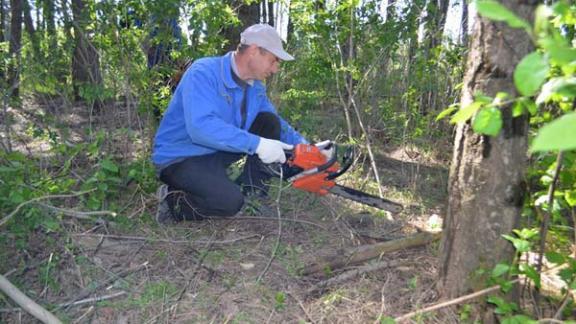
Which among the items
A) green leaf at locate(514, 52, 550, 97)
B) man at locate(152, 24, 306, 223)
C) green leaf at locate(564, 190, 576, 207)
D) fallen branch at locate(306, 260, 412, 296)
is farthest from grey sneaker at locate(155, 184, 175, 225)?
green leaf at locate(514, 52, 550, 97)

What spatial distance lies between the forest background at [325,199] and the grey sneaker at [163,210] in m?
0.10

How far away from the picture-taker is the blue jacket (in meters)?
3.15

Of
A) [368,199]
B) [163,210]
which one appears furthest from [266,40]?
[163,210]

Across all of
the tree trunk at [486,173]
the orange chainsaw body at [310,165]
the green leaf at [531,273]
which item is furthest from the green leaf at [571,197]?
the orange chainsaw body at [310,165]

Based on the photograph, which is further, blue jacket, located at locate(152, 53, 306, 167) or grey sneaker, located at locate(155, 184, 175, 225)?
grey sneaker, located at locate(155, 184, 175, 225)

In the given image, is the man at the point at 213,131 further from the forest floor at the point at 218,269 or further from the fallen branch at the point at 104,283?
the fallen branch at the point at 104,283

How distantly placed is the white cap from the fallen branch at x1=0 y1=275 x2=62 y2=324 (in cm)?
206

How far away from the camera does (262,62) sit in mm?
3301

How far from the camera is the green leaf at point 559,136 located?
2.01ft

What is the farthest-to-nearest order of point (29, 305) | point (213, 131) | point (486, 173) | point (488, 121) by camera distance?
point (213, 131) < point (29, 305) < point (486, 173) < point (488, 121)

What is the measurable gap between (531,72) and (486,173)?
124 cm

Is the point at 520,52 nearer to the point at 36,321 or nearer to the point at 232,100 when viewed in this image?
the point at 232,100

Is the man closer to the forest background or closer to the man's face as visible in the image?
the man's face

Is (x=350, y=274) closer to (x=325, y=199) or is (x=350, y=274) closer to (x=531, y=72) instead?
(x=325, y=199)
